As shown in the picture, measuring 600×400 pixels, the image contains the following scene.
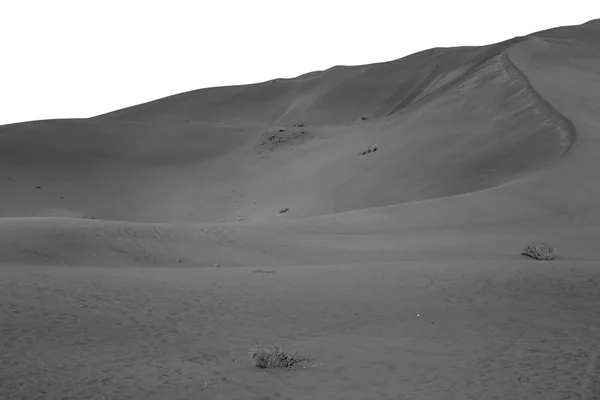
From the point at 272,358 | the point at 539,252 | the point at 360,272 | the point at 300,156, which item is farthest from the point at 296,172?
the point at 272,358

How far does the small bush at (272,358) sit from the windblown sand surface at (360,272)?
0.11 meters

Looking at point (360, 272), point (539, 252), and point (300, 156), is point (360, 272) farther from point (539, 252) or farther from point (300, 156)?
point (300, 156)

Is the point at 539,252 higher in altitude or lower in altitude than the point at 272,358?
lower

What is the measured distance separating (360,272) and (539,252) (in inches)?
157

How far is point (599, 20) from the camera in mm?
49969

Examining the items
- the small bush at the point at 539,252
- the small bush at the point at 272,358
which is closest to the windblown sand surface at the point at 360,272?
the small bush at the point at 272,358

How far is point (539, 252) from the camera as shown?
1212 centimetres

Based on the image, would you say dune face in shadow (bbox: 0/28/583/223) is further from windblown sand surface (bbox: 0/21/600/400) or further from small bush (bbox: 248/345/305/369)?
small bush (bbox: 248/345/305/369)

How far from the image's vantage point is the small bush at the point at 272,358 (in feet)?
21.0

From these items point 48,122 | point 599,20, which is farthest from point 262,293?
point 599,20

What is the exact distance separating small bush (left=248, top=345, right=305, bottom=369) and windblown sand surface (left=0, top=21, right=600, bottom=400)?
11cm

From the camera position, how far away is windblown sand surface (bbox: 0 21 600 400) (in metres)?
6.22

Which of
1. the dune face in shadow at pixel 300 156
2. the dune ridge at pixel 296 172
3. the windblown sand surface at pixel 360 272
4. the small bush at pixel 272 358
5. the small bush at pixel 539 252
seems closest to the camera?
the windblown sand surface at pixel 360 272

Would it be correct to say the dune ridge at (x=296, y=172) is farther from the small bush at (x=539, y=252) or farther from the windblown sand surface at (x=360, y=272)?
the small bush at (x=539, y=252)
